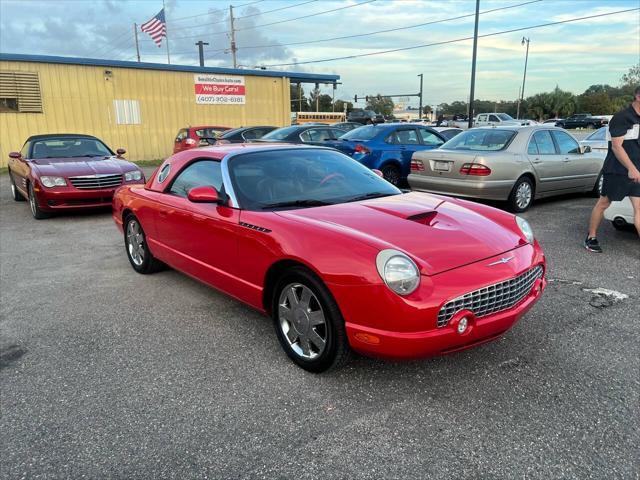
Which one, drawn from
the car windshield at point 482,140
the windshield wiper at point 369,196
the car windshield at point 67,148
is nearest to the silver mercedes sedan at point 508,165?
the car windshield at point 482,140

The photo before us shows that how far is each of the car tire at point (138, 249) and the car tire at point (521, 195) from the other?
18.3 ft

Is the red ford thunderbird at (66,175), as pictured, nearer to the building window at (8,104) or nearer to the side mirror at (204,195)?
the side mirror at (204,195)

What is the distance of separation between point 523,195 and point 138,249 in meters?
6.04

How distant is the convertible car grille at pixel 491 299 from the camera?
262 centimetres

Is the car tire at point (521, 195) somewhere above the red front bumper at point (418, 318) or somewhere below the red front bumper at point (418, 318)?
below

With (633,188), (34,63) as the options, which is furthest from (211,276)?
(34,63)

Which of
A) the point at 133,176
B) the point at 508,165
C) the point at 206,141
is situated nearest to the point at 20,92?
the point at 206,141

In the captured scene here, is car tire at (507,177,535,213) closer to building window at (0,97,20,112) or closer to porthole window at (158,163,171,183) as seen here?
porthole window at (158,163,171,183)

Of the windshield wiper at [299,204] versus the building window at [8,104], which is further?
the building window at [8,104]

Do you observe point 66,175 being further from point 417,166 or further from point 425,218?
point 425,218

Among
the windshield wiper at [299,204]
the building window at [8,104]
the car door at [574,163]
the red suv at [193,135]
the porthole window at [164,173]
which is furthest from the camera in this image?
the building window at [8,104]

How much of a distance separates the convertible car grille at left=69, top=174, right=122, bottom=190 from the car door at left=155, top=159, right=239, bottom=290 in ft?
13.7

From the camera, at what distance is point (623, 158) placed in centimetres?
524

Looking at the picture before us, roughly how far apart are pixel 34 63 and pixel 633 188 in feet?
64.7
